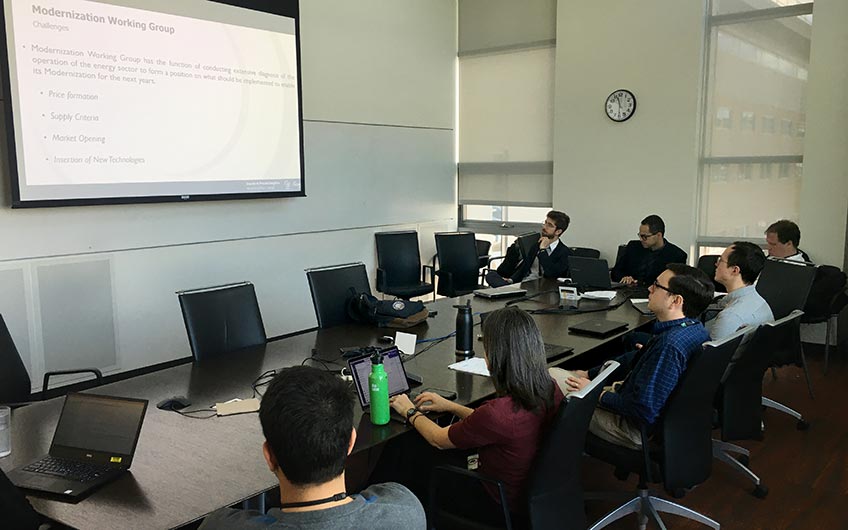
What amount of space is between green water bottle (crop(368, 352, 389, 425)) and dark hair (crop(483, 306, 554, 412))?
0.41 m

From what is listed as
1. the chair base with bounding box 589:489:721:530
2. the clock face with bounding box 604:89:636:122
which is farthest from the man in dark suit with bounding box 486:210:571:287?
the chair base with bounding box 589:489:721:530

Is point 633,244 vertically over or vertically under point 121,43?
under

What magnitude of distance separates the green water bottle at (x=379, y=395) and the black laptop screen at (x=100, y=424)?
748mm

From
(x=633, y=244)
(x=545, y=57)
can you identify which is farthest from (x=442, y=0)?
(x=633, y=244)

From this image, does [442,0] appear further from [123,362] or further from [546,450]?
[546,450]

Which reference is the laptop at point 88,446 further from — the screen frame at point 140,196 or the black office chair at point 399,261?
the black office chair at point 399,261

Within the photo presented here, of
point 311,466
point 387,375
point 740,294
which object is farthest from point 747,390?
point 311,466

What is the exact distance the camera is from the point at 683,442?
2723mm

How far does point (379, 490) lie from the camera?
→ 60.3 inches

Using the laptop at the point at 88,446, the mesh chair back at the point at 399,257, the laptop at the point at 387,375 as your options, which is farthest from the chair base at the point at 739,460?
the mesh chair back at the point at 399,257

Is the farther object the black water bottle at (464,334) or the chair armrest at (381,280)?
the chair armrest at (381,280)

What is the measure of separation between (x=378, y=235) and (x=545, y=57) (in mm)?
2600

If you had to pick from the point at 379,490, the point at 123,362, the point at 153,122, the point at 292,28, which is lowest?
the point at 123,362

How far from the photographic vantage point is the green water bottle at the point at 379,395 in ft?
7.70
